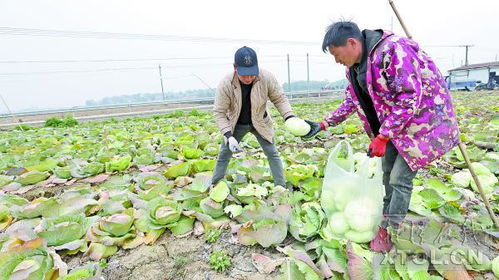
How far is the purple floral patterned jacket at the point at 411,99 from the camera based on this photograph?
181cm

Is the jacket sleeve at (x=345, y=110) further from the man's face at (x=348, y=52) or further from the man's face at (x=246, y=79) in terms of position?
the man's face at (x=246, y=79)

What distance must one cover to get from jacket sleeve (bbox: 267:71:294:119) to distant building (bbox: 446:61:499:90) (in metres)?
28.6

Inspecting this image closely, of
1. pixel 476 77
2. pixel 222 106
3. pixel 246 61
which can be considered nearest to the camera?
pixel 246 61

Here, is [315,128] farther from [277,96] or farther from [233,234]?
[233,234]

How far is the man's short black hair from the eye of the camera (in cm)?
189

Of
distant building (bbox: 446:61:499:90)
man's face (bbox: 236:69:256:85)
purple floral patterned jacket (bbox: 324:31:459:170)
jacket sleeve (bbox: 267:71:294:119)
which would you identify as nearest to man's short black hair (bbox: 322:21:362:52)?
purple floral patterned jacket (bbox: 324:31:459:170)

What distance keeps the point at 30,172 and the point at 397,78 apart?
428cm

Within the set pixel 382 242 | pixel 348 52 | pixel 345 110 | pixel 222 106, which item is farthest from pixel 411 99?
pixel 222 106

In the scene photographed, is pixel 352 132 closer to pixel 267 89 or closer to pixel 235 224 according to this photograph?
pixel 267 89

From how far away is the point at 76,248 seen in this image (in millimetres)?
2354

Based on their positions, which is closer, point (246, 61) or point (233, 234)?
point (233, 234)

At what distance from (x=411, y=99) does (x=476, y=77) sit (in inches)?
1567

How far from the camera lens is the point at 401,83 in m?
1.80

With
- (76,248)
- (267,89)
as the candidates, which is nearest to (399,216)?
(267,89)
